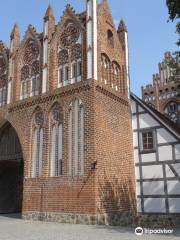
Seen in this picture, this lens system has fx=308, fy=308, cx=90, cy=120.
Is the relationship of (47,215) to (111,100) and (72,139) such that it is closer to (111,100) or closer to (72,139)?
(72,139)

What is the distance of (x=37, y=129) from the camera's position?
15.4 meters

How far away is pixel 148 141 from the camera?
14.9 meters

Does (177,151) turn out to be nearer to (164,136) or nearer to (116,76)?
(164,136)

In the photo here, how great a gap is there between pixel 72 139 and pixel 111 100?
9.19 ft

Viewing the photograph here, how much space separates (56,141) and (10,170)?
6.77m

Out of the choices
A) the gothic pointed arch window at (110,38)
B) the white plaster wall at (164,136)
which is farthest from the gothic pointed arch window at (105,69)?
the white plaster wall at (164,136)

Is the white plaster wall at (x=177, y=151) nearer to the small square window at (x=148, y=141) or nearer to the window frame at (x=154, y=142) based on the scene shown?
the window frame at (x=154, y=142)

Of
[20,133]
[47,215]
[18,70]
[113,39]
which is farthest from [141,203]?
[18,70]

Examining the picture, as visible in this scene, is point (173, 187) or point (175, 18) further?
point (173, 187)

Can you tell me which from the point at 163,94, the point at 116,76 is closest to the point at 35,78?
the point at 116,76

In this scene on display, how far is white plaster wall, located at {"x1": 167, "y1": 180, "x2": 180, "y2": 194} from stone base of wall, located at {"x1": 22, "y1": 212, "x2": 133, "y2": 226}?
215cm

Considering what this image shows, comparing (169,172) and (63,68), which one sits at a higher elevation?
(63,68)

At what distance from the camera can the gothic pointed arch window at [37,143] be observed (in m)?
14.7

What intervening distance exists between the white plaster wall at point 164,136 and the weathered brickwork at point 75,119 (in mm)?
1557
